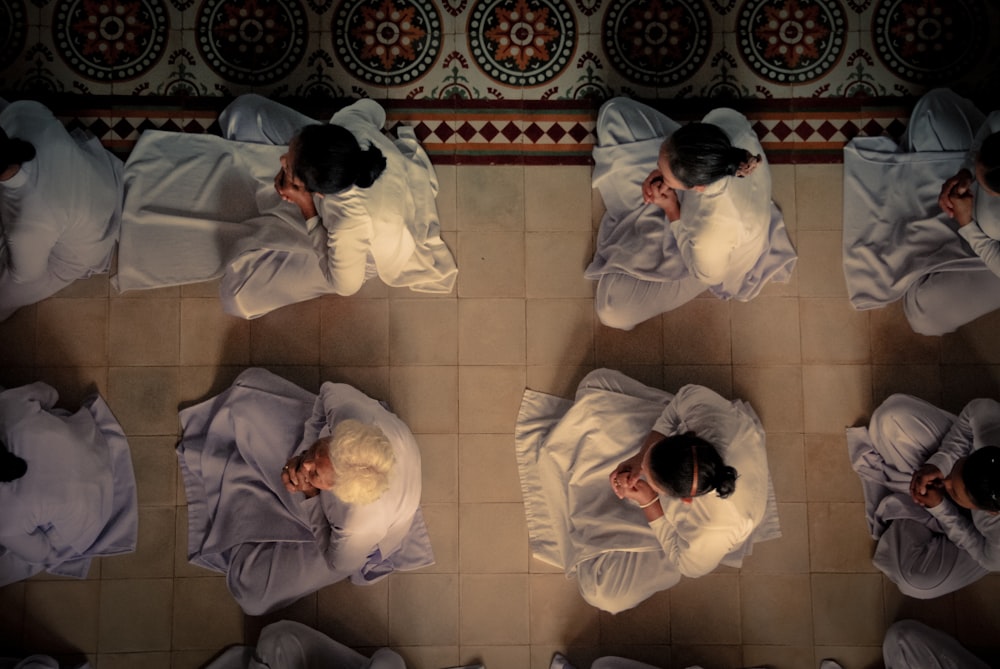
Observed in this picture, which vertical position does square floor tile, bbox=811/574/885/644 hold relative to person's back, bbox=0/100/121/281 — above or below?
below

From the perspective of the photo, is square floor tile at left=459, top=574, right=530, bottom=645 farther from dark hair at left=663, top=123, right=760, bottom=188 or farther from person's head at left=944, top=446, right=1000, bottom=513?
dark hair at left=663, top=123, right=760, bottom=188

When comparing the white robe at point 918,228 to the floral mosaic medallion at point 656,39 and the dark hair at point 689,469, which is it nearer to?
the floral mosaic medallion at point 656,39

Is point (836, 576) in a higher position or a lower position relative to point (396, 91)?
lower

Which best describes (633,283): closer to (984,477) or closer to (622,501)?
(622,501)

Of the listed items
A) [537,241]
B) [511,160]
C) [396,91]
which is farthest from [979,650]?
[396,91]

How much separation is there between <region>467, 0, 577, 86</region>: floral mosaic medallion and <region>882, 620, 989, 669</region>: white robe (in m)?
3.32

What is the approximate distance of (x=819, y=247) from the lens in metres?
4.06

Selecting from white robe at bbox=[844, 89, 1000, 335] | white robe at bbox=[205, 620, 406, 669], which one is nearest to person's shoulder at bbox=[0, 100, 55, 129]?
white robe at bbox=[205, 620, 406, 669]

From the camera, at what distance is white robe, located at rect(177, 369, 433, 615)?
354 centimetres

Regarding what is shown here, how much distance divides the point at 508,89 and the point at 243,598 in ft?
9.45

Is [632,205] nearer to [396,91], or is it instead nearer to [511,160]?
[511,160]

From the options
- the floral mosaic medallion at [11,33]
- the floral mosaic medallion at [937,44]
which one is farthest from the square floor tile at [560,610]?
the floral mosaic medallion at [11,33]

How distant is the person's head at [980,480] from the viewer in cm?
299

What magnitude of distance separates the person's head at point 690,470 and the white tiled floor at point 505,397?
1073mm
